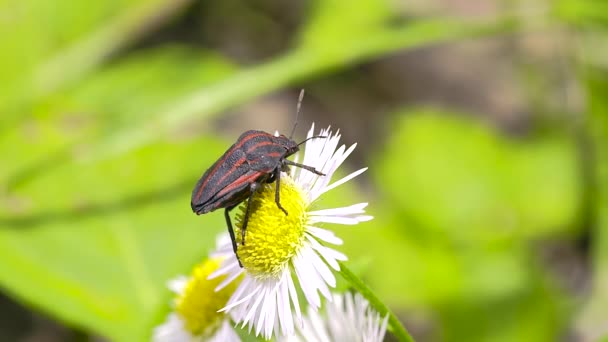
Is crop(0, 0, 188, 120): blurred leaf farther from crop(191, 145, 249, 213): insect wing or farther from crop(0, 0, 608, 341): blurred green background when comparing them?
crop(191, 145, 249, 213): insect wing

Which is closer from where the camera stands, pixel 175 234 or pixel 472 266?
pixel 175 234

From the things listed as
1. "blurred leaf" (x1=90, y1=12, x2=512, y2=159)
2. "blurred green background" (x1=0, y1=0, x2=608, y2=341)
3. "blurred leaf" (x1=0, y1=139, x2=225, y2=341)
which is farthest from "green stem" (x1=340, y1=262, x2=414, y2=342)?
"blurred leaf" (x1=90, y1=12, x2=512, y2=159)

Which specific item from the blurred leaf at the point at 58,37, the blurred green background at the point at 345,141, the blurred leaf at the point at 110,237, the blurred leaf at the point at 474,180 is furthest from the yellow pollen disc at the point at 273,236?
the blurred leaf at the point at 58,37

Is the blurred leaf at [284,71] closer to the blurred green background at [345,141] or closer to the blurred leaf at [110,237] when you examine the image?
the blurred green background at [345,141]

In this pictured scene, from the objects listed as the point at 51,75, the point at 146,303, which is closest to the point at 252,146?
the point at 146,303

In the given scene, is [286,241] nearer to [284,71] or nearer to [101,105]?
[284,71]

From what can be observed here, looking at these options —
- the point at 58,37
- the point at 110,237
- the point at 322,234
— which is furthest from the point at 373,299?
the point at 58,37

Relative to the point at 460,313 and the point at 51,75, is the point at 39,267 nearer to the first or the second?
the point at 51,75
